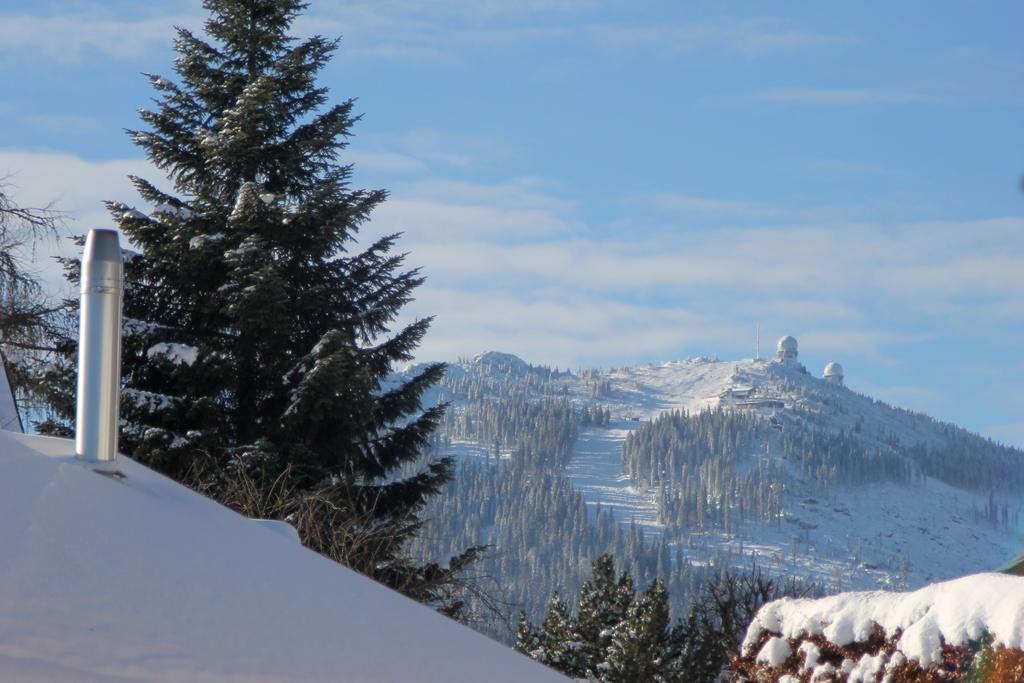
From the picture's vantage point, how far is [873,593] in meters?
7.70

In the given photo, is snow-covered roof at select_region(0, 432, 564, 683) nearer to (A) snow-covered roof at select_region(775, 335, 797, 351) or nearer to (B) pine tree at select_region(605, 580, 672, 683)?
(B) pine tree at select_region(605, 580, 672, 683)

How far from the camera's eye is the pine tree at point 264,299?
541 inches

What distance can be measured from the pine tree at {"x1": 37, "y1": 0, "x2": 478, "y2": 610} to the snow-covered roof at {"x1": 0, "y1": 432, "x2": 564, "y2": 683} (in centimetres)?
903

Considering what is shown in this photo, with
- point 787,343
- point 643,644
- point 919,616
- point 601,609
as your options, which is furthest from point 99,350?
point 787,343

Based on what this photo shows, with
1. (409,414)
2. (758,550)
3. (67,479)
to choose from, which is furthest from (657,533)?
(67,479)

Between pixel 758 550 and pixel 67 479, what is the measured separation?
630 feet

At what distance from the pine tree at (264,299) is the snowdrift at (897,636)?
5039 mm

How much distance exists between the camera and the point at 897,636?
23.5ft

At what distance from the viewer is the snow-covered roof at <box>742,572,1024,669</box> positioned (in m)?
6.23

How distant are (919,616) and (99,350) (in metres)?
5.23

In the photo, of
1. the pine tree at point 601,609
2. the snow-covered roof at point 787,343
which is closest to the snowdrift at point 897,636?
the pine tree at point 601,609

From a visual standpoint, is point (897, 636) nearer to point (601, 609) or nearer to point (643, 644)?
point (643, 644)

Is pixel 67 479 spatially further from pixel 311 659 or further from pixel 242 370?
pixel 242 370

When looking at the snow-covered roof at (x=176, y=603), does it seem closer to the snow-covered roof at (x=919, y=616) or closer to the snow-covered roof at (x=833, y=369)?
the snow-covered roof at (x=919, y=616)
